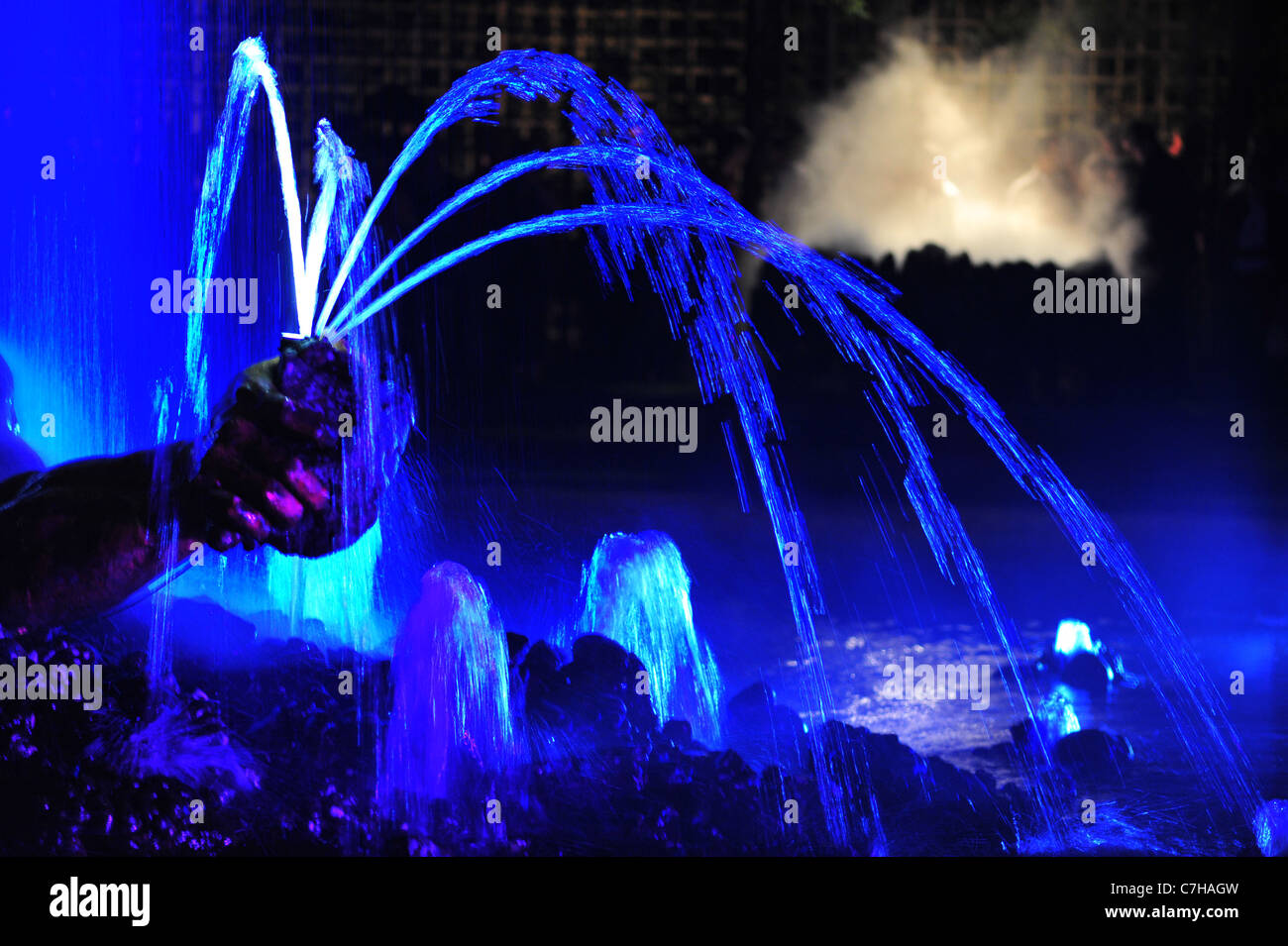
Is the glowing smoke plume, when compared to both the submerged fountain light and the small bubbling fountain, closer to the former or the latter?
the submerged fountain light

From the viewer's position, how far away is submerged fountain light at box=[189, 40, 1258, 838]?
21.7ft

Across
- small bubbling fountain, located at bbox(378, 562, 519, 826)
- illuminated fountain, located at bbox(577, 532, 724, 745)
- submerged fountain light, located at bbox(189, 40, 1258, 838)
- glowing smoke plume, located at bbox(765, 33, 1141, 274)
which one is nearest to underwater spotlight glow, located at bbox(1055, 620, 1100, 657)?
submerged fountain light, located at bbox(189, 40, 1258, 838)

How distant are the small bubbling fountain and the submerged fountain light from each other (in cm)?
166

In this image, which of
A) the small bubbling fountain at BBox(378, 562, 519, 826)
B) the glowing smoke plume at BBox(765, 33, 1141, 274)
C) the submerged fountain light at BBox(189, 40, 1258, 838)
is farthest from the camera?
the glowing smoke plume at BBox(765, 33, 1141, 274)

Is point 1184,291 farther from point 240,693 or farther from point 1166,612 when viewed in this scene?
point 240,693

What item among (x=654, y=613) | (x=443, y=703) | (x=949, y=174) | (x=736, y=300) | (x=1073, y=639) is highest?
(x=949, y=174)

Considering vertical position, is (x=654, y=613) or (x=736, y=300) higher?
(x=736, y=300)

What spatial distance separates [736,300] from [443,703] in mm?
2699

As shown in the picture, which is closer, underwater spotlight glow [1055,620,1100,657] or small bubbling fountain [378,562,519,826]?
small bubbling fountain [378,562,519,826]

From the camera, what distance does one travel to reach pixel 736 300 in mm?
6812

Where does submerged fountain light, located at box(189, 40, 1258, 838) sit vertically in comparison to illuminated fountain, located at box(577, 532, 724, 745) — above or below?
above

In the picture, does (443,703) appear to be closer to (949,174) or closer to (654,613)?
(654,613)

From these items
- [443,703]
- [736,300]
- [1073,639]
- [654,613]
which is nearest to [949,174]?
[736,300]
